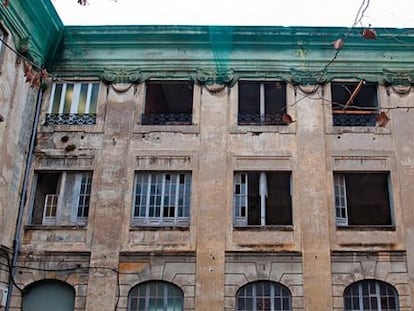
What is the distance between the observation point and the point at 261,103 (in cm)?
1522

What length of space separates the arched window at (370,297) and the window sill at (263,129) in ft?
14.4

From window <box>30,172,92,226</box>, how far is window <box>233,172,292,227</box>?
405 cm

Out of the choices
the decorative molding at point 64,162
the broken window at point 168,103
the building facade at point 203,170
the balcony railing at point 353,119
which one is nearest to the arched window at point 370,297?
the building facade at point 203,170

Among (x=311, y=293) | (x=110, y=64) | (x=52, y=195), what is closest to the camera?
(x=311, y=293)

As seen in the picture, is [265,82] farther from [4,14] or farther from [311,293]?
[4,14]

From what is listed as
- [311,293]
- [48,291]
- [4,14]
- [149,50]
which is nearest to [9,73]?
[4,14]

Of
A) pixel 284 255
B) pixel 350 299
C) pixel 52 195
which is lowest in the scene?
pixel 350 299

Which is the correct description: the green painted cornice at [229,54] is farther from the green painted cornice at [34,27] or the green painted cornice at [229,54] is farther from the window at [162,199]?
the window at [162,199]

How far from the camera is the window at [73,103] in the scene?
49.8 ft

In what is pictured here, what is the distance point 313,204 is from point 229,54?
4936 mm

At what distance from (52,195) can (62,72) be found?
144 inches

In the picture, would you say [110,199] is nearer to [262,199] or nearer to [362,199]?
[262,199]

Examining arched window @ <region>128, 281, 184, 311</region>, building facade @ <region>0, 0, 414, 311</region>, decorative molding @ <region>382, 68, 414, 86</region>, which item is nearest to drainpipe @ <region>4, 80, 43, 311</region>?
Result: building facade @ <region>0, 0, 414, 311</region>

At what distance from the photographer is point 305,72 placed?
601 inches
